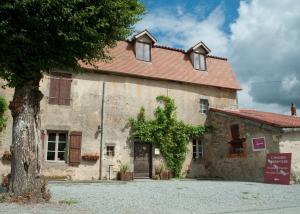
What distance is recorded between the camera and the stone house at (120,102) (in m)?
15.7

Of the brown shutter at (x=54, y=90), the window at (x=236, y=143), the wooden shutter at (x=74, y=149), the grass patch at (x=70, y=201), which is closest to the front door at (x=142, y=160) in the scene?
the wooden shutter at (x=74, y=149)

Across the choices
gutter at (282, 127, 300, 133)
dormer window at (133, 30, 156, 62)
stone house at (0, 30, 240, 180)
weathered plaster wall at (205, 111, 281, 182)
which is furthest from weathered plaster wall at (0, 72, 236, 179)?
gutter at (282, 127, 300, 133)

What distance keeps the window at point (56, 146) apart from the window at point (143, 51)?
20.9ft

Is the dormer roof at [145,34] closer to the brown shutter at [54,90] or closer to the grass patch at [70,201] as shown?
the brown shutter at [54,90]

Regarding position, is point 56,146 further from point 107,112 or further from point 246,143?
point 246,143

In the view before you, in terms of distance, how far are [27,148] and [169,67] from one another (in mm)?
12369

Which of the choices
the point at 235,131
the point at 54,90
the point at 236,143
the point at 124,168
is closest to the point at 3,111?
the point at 54,90

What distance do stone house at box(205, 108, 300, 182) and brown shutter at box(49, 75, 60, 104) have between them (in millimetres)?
9089

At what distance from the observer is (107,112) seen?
1698 centimetres

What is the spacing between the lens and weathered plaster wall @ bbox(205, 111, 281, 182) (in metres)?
15.5

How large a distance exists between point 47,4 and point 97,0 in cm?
141

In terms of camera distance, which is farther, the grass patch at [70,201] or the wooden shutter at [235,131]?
the wooden shutter at [235,131]

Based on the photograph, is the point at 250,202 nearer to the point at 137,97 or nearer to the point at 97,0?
the point at 97,0

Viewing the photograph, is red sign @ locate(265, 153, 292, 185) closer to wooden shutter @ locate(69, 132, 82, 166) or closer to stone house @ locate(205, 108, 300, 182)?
stone house @ locate(205, 108, 300, 182)
